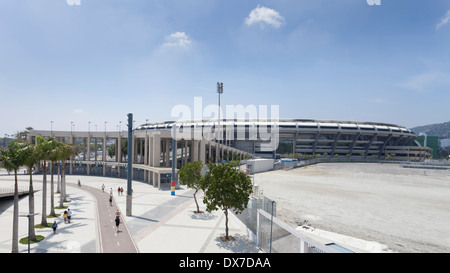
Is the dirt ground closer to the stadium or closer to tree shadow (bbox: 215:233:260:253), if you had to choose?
tree shadow (bbox: 215:233:260:253)

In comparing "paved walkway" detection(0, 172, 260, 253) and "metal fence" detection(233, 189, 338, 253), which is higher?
"metal fence" detection(233, 189, 338, 253)

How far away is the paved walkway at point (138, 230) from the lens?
17141 mm

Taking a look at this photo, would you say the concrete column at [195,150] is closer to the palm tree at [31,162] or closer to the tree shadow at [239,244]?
the tree shadow at [239,244]

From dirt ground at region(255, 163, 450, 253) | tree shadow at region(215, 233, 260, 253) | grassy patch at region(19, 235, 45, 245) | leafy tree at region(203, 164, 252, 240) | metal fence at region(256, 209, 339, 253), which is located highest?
leafy tree at region(203, 164, 252, 240)

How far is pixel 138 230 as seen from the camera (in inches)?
822

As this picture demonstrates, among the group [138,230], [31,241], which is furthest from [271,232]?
[31,241]

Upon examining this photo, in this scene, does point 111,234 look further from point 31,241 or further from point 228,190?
point 228,190

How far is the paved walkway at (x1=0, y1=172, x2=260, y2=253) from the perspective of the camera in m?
17.1

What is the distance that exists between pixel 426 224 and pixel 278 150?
106342 millimetres

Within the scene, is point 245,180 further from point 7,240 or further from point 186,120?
point 186,120

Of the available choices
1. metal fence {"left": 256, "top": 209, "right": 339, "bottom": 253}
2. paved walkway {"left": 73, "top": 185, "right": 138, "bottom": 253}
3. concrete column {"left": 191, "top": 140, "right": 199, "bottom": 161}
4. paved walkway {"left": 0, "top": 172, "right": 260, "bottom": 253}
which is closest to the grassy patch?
paved walkway {"left": 0, "top": 172, "right": 260, "bottom": 253}

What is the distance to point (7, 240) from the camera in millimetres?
18688

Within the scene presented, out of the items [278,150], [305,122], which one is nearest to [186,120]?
[278,150]

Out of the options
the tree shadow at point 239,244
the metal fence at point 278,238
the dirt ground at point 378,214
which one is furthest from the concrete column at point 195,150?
the metal fence at point 278,238
